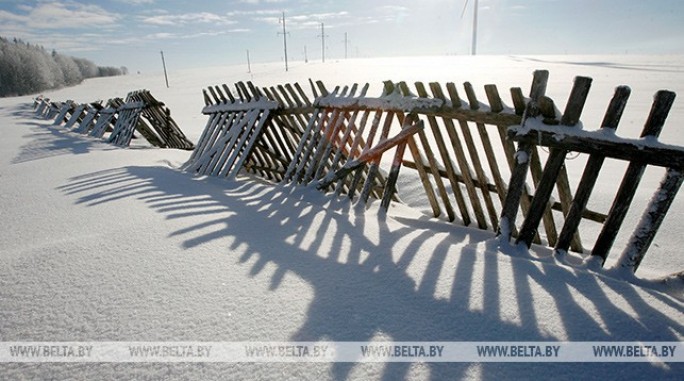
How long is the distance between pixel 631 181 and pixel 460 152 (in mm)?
1461

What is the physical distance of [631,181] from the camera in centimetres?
232

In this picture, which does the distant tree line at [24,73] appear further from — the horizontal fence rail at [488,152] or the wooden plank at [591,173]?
the wooden plank at [591,173]

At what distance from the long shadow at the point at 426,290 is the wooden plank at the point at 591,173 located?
0.39m

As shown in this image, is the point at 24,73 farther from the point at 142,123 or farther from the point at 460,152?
the point at 460,152

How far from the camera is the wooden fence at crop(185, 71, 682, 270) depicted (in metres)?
2.52

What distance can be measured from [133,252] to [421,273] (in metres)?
2.10

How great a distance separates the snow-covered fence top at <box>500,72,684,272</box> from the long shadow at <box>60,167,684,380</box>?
0.36 m

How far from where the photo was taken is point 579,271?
2340mm

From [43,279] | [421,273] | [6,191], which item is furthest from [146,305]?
[6,191]

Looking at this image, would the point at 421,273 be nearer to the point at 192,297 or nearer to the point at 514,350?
the point at 514,350

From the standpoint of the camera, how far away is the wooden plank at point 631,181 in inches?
86.4

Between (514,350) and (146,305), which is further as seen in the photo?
(146,305)

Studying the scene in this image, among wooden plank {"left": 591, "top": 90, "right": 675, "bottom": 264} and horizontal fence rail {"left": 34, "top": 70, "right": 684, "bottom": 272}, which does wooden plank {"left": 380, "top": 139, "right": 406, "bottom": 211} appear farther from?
wooden plank {"left": 591, "top": 90, "right": 675, "bottom": 264}

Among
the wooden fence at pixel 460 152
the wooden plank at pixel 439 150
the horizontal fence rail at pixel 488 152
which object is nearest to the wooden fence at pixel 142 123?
the horizontal fence rail at pixel 488 152
